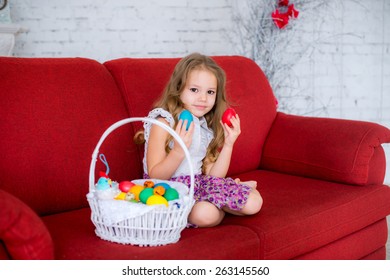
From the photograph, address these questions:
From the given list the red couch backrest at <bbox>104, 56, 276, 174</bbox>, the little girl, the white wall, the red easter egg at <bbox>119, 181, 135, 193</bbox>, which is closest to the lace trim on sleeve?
the little girl

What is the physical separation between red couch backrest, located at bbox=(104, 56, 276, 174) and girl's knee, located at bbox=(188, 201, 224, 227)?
56cm

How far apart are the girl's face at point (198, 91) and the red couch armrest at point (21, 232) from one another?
827mm

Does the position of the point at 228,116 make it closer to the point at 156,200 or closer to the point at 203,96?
the point at 203,96

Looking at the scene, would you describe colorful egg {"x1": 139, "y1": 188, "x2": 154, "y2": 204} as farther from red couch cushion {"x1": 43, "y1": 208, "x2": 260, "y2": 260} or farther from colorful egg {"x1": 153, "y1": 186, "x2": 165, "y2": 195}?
red couch cushion {"x1": 43, "y1": 208, "x2": 260, "y2": 260}

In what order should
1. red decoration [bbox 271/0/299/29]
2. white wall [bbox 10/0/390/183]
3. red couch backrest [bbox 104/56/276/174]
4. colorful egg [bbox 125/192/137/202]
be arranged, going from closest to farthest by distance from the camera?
1. colorful egg [bbox 125/192/137/202]
2. red couch backrest [bbox 104/56/276/174]
3. white wall [bbox 10/0/390/183]
4. red decoration [bbox 271/0/299/29]

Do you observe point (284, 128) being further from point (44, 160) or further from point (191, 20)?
point (191, 20)

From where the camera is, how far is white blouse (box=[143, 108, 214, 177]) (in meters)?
1.85

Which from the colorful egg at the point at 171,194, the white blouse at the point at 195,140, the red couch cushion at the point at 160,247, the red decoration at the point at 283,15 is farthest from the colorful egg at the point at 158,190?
the red decoration at the point at 283,15

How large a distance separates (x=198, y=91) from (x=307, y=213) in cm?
62

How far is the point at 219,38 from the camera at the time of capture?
4062 millimetres

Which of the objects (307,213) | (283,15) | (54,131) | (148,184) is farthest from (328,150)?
(283,15)

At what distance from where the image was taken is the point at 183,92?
192 cm
